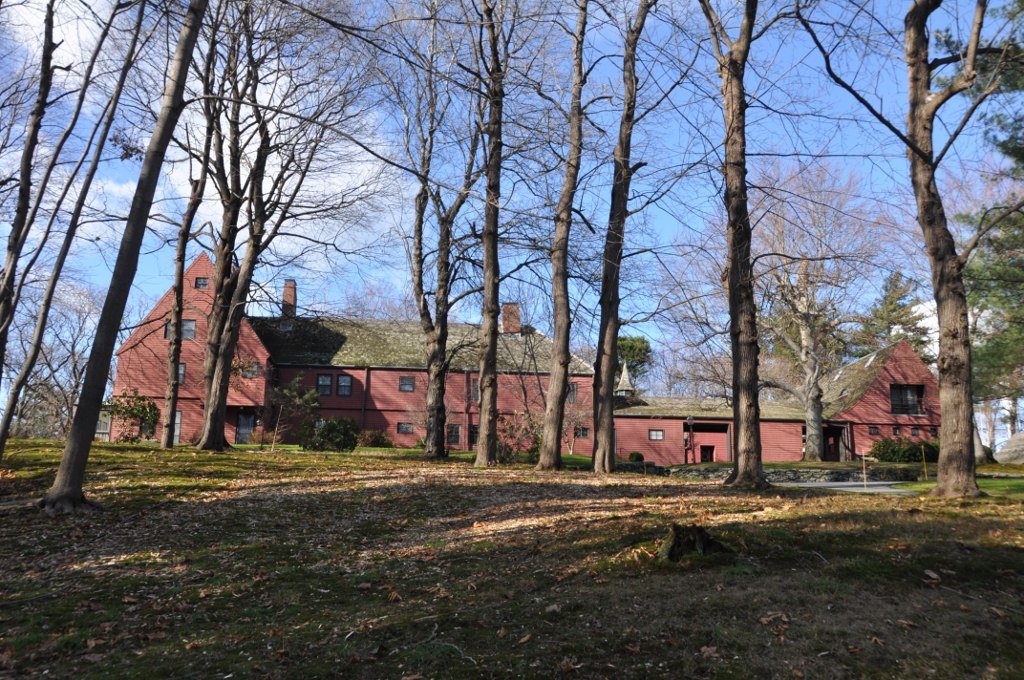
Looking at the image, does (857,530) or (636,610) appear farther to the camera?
(857,530)

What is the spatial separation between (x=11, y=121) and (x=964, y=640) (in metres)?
Answer: 19.2

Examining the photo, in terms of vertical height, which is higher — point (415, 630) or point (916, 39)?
point (916, 39)

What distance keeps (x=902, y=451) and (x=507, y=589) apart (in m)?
34.7

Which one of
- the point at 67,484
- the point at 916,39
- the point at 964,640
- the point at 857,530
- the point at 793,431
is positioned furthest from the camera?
the point at 793,431

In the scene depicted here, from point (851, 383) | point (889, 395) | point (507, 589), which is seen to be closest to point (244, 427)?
point (851, 383)

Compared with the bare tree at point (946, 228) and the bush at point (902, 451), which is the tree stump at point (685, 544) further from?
the bush at point (902, 451)

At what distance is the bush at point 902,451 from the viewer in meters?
34.7

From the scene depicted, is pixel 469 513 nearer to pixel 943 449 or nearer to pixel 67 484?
Answer: pixel 67 484

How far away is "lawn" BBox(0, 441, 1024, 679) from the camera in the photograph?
4676 millimetres

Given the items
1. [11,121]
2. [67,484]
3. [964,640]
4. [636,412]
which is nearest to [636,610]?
[964,640]

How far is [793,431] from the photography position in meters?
43.0

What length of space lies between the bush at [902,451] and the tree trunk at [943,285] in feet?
86.7

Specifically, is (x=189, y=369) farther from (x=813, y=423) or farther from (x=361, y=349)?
(x=813, y=423)

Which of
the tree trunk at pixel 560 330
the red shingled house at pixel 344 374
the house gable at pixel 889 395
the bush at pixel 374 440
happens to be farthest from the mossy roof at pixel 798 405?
the tree trunk at pixel 560 330
